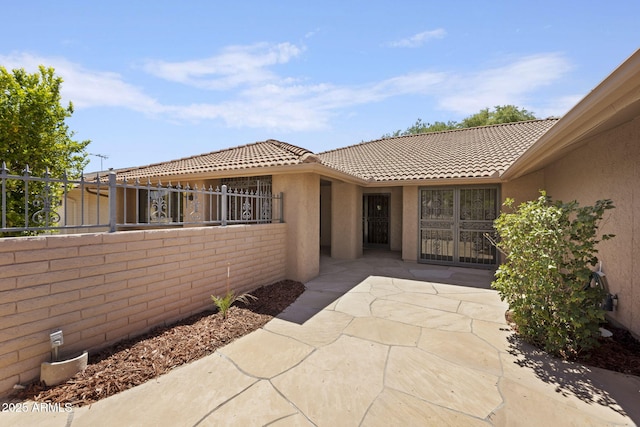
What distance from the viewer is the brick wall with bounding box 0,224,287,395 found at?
2.77 meters

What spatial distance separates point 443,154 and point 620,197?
7303 millimetres

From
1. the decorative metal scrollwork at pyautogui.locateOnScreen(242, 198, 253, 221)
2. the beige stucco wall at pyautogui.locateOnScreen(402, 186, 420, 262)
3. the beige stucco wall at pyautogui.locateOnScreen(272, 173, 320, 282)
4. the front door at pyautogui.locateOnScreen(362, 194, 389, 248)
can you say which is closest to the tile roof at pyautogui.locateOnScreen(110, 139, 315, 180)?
the beige stucco wall at pyautogui.locateOnScreen(272, 173, 320, 282)

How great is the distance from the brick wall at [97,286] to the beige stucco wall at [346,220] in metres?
5.98

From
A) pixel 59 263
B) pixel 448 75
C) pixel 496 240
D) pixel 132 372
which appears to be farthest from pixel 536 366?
pixel 448 75

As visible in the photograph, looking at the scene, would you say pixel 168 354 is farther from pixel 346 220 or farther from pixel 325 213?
pixel 325 213

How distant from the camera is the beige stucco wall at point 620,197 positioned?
13.6 feet

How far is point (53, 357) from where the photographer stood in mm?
3004

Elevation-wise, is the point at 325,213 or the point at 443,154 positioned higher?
the point at 443,154

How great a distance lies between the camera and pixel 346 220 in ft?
35.4

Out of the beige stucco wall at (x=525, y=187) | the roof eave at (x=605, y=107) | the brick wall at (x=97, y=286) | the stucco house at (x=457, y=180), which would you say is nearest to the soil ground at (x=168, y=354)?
the brick wall at (x=97, y=286)

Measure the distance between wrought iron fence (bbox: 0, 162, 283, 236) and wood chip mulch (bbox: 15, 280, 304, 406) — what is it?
1.66 m

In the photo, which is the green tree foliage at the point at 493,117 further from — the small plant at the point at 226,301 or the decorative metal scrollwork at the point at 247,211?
the small plant at the point at 226,301

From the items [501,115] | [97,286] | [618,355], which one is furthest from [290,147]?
[501,115]

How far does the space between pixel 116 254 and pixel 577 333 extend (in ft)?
21.1
